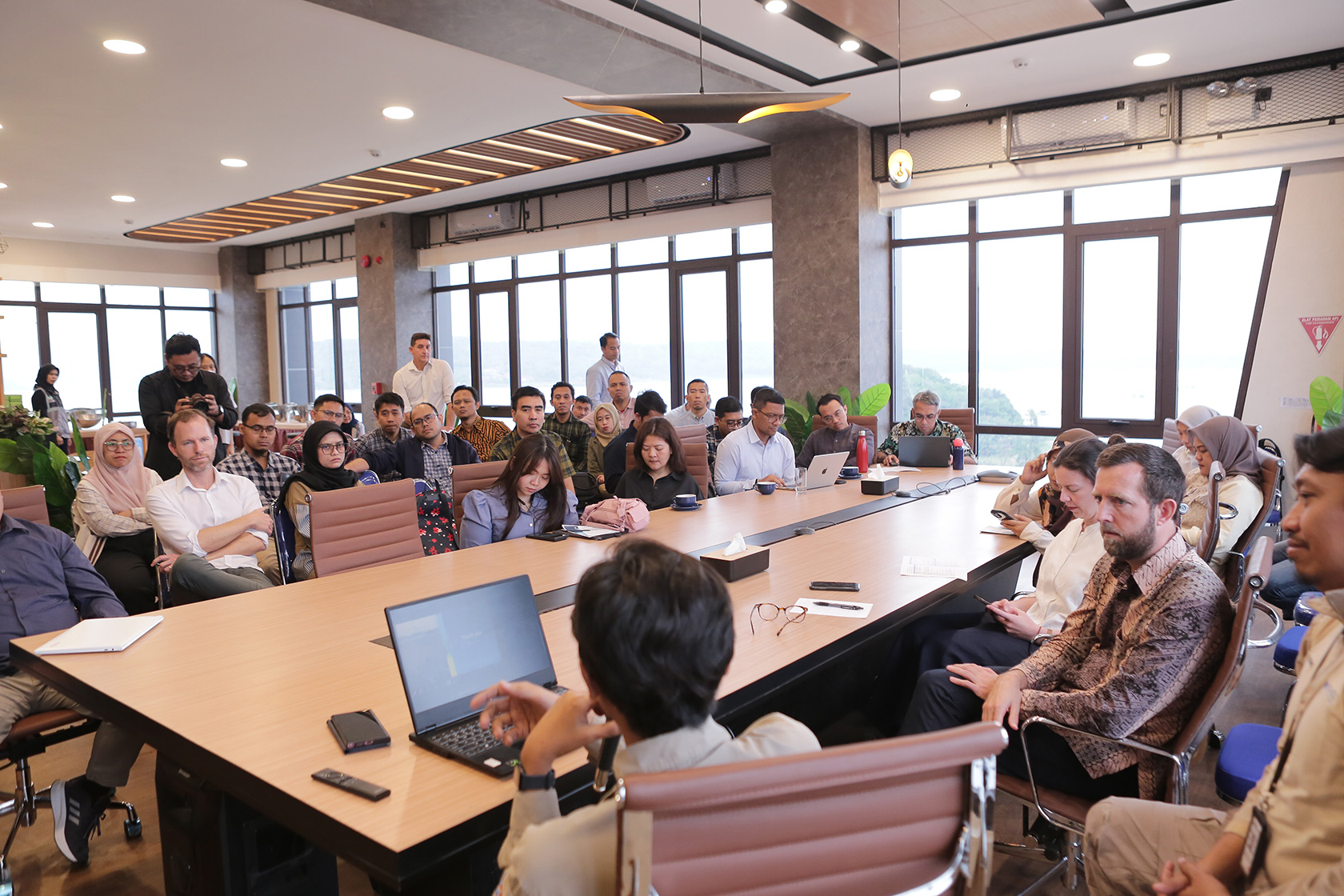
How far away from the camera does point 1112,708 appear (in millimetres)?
1965

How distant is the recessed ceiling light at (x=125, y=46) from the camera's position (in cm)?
532

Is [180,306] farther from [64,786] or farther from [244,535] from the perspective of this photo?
[64,786]

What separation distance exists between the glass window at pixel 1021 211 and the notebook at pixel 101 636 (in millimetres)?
7310

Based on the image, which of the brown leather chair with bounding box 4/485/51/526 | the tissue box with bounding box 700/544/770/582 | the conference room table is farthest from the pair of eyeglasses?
the brown leather chair with bounding box 4/485/51/526

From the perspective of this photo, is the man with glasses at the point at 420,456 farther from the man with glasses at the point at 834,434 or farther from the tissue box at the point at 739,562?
the tissue box at the point at 739,562

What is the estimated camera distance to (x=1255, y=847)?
143cm

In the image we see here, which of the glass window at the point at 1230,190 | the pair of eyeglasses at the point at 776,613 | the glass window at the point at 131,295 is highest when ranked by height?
the glass window at the point at 131,295

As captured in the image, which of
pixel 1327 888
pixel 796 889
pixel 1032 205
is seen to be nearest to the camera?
pixel 796 889

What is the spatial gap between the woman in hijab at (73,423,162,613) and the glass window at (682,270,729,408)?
5.97m

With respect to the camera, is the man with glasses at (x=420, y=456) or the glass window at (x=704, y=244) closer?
the man with glasses at (x=420, y=456)

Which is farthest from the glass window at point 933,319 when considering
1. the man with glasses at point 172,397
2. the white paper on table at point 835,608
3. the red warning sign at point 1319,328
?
the white paper on table at point 835,608

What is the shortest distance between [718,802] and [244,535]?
11.3ft

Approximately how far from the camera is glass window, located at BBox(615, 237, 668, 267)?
10023 mm

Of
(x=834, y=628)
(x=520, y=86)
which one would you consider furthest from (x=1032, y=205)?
(x=834, y=628)
